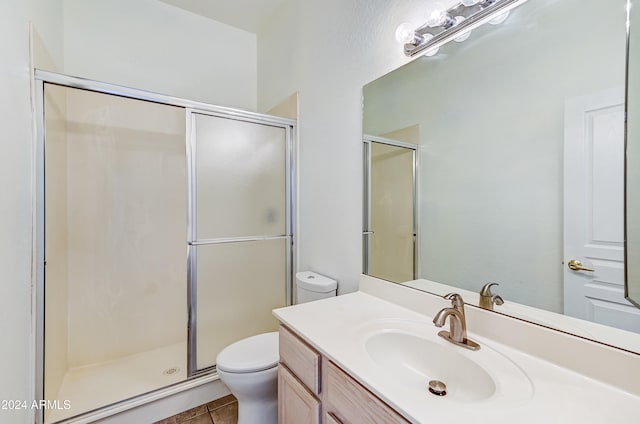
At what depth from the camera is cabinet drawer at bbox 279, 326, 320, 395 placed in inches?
38.0

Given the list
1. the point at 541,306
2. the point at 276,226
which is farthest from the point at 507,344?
the point at 276,226

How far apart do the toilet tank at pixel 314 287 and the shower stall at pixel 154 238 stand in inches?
14.2

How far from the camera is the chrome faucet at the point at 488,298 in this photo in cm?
100

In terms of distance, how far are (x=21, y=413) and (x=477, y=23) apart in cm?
248

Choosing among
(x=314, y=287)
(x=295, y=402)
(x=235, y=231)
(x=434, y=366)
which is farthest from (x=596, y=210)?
(x=235, y=231)

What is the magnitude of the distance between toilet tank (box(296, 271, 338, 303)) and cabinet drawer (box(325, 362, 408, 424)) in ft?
2.61

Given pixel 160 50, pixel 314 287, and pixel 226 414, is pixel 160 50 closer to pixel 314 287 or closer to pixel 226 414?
pixel 314 287

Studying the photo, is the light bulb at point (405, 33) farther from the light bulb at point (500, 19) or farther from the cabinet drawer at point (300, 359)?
the cabinet drawer at point (300, 359)

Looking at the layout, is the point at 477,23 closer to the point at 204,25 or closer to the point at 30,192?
the point at 30,192

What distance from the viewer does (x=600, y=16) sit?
793 mm

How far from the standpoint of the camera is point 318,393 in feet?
3.17

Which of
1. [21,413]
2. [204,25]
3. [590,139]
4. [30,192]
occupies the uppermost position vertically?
[204,25]

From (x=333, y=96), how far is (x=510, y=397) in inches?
64.8

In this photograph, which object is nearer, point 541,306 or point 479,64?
point 541,306
